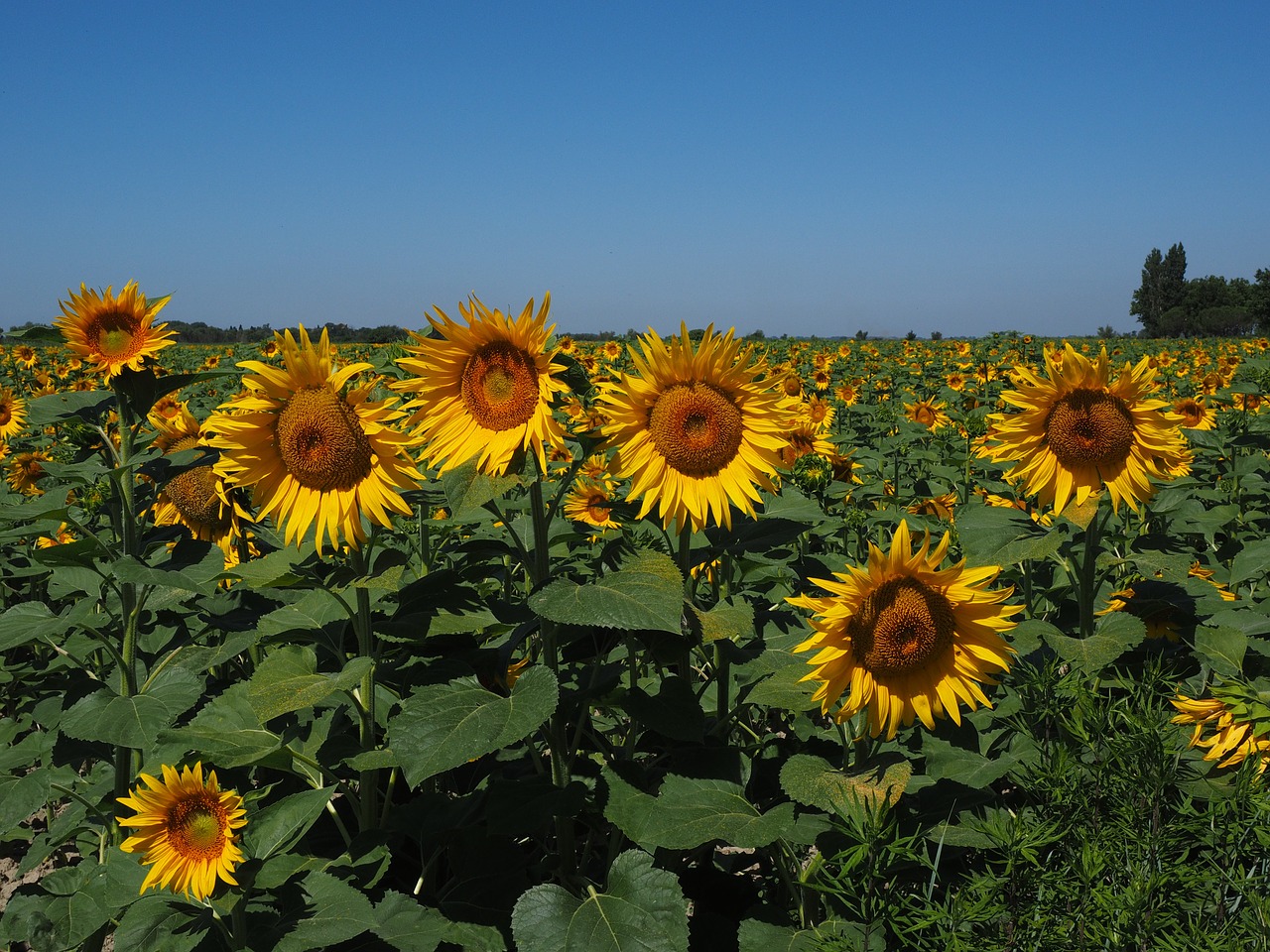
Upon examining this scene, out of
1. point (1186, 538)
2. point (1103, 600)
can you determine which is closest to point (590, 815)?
point (1103, 600)

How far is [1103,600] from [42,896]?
3986 millimetres

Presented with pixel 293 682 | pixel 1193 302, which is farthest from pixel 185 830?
pixel 1193 302

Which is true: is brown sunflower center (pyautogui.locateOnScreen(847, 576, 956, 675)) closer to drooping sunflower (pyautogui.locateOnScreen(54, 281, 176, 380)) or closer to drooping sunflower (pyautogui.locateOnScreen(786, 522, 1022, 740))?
drooping sunflower (pyautogui.locateOnScreen(786, 522, 1022, 740))

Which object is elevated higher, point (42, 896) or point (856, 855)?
point (856, 855)

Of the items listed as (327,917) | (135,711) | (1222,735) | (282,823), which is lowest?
(327,917)

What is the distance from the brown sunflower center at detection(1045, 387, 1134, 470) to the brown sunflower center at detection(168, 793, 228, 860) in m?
2.55

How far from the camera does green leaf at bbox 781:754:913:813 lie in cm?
217

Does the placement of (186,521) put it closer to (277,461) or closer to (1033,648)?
(277,461)

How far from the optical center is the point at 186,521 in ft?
12.4

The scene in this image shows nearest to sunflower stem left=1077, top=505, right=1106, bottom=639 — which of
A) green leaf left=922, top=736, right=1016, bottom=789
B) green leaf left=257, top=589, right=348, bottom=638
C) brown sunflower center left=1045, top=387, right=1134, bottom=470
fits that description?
brown sunflower center left=1045, top=387, right=1134, bottom=470

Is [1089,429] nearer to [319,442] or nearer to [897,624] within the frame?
[897,624]

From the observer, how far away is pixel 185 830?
2.25 m

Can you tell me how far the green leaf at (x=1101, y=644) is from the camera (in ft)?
8.59

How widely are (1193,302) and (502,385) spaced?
83.4 meters
